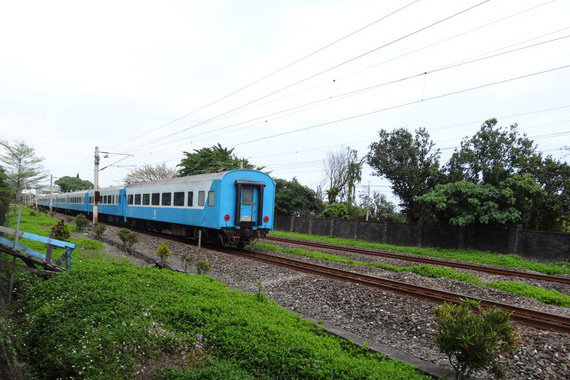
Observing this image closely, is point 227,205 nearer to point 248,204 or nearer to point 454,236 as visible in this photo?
point 248,204

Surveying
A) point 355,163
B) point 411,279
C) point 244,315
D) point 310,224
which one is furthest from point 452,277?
point 355,163

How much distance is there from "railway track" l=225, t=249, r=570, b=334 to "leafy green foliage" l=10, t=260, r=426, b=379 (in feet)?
7.43

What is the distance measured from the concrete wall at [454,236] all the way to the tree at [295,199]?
2.76m

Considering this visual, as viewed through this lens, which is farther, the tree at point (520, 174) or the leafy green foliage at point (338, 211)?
the leafy green foliage at point (338, 211)

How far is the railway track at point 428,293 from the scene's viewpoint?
6.14m

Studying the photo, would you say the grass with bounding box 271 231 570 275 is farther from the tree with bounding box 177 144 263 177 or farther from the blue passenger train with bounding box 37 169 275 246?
the tree with bounding box 177 144 263 177

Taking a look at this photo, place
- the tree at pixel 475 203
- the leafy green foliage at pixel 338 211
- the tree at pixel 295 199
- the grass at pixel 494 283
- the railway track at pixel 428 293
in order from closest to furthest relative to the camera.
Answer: the railway track at pixel 428 293 → the grass at pixel 494 283 → the tree at pixel 475 203 → the leafy green foliage at pixel 338 211 → the tree at pixel 295 199

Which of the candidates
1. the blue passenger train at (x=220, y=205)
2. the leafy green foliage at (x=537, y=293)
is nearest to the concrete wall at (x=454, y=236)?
the leafy green foliage at (x=537, y=293)

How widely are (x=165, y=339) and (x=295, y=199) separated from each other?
26.3 metres

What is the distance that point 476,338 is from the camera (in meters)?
3.75

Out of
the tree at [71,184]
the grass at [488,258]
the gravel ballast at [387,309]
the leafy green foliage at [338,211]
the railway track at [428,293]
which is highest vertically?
the tree at [71,184]

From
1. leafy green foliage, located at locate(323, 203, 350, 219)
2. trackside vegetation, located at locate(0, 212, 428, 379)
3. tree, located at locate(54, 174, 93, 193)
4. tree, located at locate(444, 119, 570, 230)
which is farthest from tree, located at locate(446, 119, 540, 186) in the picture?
tree, located at locate(54, 174, 93, 193)

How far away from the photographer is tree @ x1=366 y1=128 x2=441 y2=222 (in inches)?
852

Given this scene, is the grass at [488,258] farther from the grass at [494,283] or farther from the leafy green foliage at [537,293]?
the leafy green foliage at [537,293]
